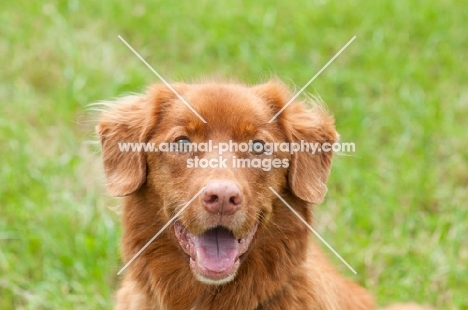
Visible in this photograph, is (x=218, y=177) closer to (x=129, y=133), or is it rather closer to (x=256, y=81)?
(x=129, y=133)

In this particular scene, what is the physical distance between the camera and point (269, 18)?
9289mm

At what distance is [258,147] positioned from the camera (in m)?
4.09

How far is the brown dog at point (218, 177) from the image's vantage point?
397 cm

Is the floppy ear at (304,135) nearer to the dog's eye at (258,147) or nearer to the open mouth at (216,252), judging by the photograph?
the dog's eye at (258,147)

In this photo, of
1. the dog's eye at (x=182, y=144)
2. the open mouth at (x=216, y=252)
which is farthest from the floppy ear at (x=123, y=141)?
the open mouth at (x=216, y=252)

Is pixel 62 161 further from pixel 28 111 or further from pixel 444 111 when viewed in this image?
pixel 444 111

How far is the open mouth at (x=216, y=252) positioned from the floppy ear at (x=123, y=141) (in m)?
0.46

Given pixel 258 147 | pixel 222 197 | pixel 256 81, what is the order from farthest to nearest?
pixel 256 81, pixel 258 147, pixel 222 197

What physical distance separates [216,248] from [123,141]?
931 mm

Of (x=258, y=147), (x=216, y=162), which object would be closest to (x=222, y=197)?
(x=216, y=162)

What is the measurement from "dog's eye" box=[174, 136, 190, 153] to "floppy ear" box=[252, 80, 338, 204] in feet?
1.99

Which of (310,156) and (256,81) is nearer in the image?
(310,156)

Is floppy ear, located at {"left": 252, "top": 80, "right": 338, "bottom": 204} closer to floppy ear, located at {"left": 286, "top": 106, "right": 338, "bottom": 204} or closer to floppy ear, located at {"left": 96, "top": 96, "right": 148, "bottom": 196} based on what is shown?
floppy ear, located at {"left": 286, "top": 106, "right": 338, "bottom": 204}

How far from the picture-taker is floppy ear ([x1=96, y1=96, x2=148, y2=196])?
4.28 meters
